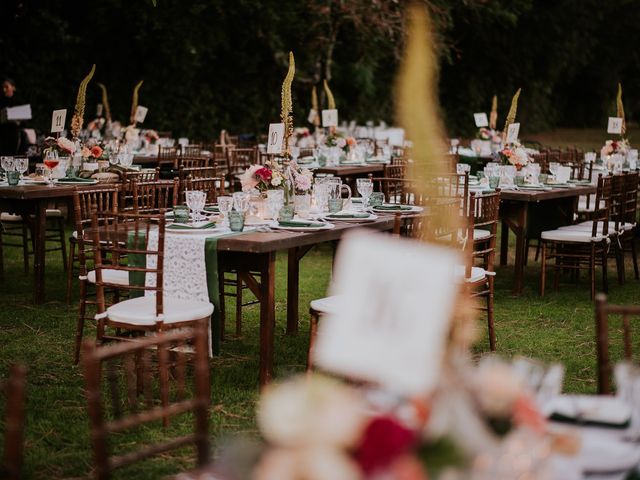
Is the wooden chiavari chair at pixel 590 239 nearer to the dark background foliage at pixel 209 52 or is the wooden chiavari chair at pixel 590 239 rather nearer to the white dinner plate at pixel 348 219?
the white dinner plate at pixel 348 219

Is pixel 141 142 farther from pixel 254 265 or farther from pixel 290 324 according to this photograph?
pixel 254 265

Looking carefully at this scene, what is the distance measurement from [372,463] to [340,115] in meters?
18.8

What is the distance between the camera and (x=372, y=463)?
141cm

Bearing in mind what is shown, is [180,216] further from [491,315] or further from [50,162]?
[50,162]

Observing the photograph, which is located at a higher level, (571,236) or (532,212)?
(532,212)

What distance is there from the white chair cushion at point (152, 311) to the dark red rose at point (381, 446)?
3.07 meters

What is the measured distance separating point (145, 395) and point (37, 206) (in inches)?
109

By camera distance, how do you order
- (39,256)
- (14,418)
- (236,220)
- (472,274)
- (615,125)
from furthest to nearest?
(615,125)
(39,256)
(472,274)
(236,220)
(14,418)

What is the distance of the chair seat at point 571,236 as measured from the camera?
732cm

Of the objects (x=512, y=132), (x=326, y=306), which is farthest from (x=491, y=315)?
(x=512, y=132)

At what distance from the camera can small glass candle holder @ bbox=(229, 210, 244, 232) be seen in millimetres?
4832

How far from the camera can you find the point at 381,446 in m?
1.41

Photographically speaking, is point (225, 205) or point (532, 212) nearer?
point (225, 205)

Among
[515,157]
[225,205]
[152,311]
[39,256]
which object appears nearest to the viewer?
[152,311]
